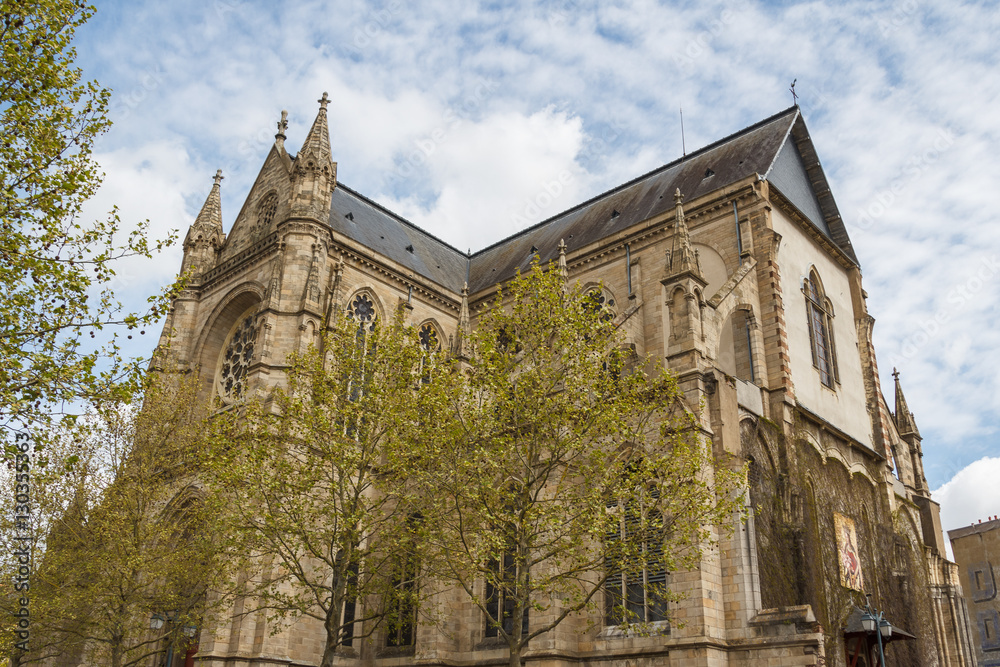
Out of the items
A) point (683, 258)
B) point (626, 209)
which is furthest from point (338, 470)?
point (626, 209)

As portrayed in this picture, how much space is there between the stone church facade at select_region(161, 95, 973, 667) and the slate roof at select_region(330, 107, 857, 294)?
12cm

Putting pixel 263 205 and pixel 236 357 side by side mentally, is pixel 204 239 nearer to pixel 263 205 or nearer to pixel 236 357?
pixel 263 205

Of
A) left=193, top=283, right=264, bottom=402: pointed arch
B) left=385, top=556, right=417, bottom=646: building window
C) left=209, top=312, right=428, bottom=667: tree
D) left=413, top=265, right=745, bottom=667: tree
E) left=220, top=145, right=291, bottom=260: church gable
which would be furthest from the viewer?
left=220, top=145, right=291, bottom=260: church gable

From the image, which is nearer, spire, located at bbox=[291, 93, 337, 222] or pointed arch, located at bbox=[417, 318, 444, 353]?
spire, located at bbox=[291, 93, 337, 222]

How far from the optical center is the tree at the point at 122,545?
17.0 meters

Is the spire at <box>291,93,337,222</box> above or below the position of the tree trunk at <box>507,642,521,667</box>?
above

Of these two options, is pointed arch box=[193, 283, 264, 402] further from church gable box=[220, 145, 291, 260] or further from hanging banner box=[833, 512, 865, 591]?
hanging banner box=[833, 512, 865, 591]

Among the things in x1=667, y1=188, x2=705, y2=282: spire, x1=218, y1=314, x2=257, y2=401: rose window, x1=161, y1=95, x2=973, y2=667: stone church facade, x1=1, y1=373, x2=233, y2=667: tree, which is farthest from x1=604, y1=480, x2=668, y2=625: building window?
x1=218, y1=314, x2=257, y2=401: rose window

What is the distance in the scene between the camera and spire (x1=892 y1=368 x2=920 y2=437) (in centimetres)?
2725

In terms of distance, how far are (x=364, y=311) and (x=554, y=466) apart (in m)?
14.3

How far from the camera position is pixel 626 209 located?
98.7 feet

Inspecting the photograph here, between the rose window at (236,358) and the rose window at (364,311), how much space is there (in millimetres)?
3244

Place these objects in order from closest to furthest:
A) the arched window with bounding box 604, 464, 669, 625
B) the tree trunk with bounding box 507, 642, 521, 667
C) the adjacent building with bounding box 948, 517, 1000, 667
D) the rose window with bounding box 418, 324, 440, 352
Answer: the tree trunk with bounding box 507, 642, 521, 667
the arched window with bounding box 604, 464, 669, 625
the rose window with bounding box 418, 324, 440, 352
the adjacent building with bounding box 948, 517, 1000, 667

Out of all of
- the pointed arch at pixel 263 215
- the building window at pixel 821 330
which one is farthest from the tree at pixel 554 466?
the pointed arch at pixel 263 215
